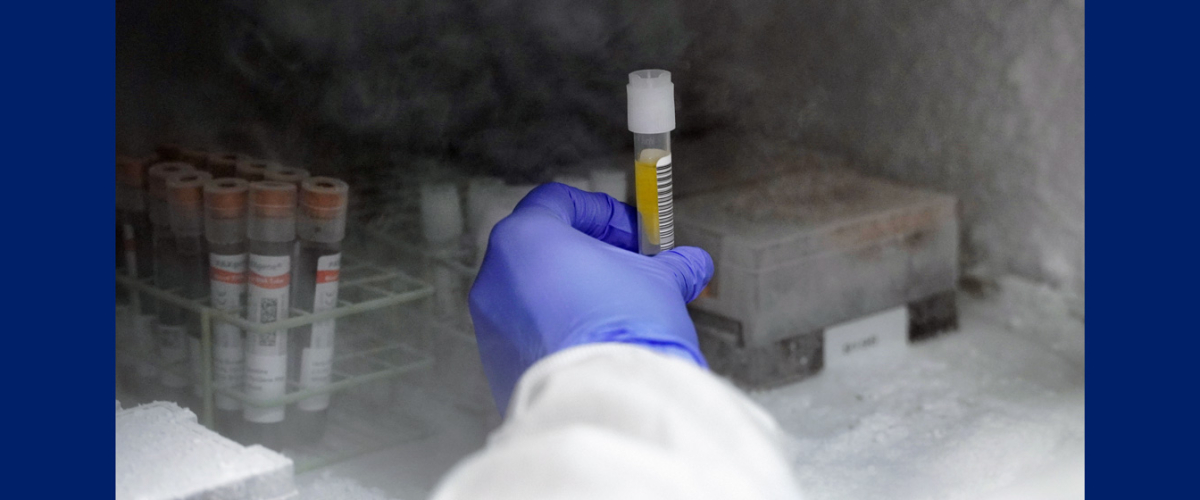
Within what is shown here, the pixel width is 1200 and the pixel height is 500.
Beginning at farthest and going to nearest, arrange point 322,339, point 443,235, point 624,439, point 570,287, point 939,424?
point 939,424 < point 443,235 < point 322,339 < point 570,287 < point 624,439

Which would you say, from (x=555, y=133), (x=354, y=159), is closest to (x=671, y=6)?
(x=555, y=133)

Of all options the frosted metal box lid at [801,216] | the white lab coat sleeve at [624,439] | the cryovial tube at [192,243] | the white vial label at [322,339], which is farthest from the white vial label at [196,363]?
the frosted metal box lid at [801,216]

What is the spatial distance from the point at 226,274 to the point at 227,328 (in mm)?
62

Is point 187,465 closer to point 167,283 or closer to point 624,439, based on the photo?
point 167,283

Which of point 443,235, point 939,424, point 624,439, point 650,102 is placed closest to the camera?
point 624,439

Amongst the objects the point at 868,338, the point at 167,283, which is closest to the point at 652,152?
the point at 167,283

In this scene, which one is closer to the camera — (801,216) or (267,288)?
(267,288)

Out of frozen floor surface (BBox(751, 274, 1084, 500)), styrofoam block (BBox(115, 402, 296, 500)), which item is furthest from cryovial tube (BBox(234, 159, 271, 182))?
frozen floor surface (BBox(751, 274, 1084, 500))

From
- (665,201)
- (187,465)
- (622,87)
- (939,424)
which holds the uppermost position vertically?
(622,87)

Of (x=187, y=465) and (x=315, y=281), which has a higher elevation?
(x=315, y=281)

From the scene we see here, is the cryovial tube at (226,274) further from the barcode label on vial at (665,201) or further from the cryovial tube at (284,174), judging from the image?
the barcode label on vial at (665,201)

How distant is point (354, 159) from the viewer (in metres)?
1.13

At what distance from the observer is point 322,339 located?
111 centimetres

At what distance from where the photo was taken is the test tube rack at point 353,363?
105cm
